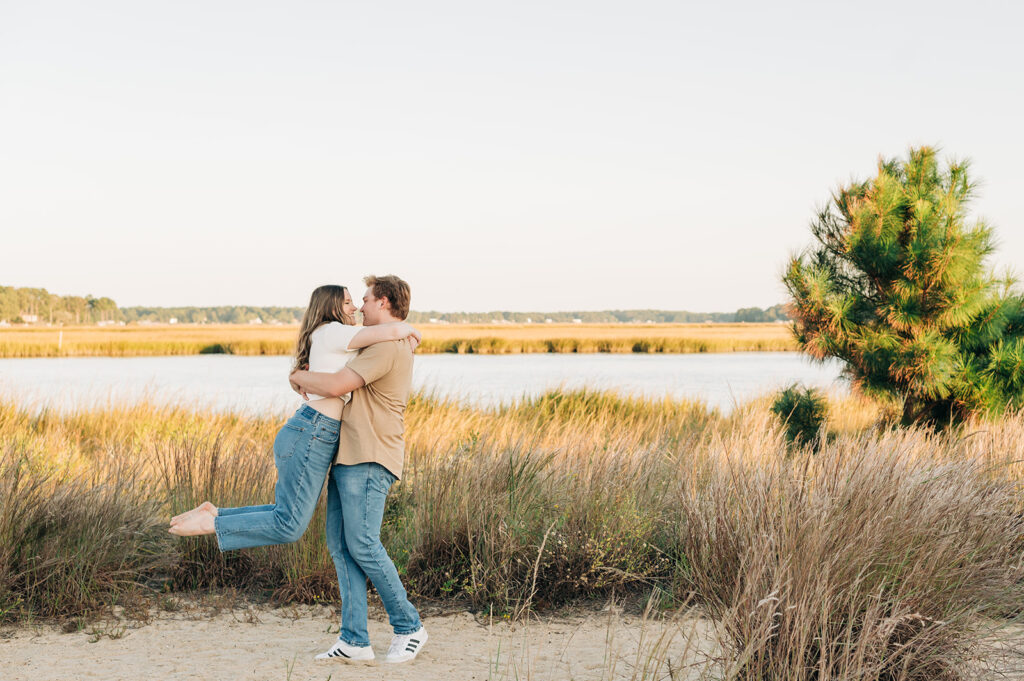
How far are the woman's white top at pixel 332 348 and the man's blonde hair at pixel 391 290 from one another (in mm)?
243

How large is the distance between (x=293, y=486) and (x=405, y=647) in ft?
3.37

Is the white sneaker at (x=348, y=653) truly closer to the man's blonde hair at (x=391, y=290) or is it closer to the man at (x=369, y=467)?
the man at (x=369, y=467)

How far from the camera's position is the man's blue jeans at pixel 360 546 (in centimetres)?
427

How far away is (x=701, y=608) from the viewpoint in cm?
532

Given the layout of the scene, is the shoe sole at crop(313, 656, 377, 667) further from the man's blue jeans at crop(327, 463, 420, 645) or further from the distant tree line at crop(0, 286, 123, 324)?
the distant tree line at crop(0, 286, 123, 324)

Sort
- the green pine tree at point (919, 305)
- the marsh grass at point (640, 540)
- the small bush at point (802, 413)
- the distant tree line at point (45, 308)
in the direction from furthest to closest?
the distant tree line at point (45, 308), the small bush at point (802, 413), the green pine tree at point (919, 305), the marsh grass at point (640, 540)

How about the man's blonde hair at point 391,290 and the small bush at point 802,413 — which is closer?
the man's blonde hair at point 391,290

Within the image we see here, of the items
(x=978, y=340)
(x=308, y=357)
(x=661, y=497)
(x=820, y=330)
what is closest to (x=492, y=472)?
(x=661, y=497)

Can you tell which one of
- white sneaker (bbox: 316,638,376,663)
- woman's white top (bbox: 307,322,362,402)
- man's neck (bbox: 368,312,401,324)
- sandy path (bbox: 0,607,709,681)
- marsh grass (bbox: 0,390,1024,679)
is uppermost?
man's neck (bbox: 368,312,401,324)

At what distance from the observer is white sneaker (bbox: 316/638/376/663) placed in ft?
14.6

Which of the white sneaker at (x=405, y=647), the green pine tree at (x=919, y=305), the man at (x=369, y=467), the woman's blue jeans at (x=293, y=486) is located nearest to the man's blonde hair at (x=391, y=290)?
the man at (x=369, y=467)

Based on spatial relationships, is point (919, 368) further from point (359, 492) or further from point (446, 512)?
point (359, 492)

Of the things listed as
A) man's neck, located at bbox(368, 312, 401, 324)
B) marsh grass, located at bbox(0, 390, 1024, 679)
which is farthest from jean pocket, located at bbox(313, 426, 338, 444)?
marsh grass, located at bbox(0, 390, 1024, 679)

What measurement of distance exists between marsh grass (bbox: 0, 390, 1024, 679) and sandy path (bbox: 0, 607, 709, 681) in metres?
0.25
